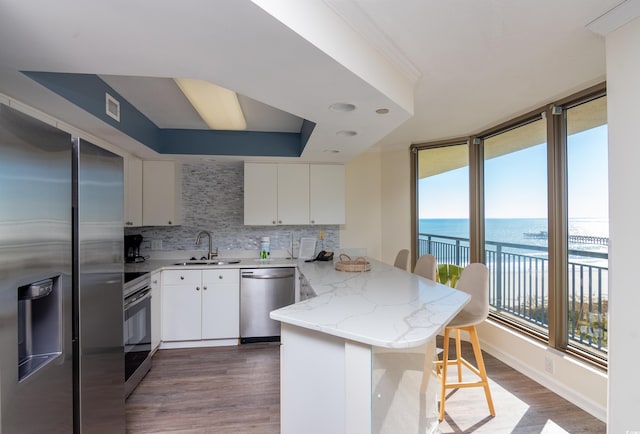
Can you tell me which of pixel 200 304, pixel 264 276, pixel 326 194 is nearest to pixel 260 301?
pixel 264 276

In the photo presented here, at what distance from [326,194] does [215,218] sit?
158cm

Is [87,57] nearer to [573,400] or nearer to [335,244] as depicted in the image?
[335,244]

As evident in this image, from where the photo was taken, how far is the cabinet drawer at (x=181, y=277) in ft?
11.1

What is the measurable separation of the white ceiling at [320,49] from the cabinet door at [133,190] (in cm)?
104

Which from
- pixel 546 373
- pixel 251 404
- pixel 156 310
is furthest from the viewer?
pixel 156 310

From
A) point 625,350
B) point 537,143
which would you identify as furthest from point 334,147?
point 625,350

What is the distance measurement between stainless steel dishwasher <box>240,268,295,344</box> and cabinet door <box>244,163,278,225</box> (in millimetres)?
676

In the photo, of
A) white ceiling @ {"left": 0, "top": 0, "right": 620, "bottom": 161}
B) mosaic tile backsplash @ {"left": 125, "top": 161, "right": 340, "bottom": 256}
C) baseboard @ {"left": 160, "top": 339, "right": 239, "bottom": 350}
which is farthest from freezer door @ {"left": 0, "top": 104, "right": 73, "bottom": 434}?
mosaic tile backsplash @ {"left": 125, "top": 161, "right": 340, "bottom": 256}

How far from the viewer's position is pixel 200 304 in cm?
341

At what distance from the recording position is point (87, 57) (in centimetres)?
147

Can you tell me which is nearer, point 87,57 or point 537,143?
point 87,57

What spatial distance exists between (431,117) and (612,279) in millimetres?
2044

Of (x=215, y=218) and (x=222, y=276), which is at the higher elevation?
(x=215, y=218)

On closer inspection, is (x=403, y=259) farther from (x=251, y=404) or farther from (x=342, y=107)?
(x=251, y=404)
